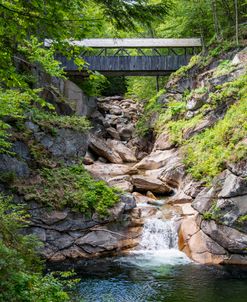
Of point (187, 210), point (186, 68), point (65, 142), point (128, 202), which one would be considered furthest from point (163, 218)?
point (186, 68)

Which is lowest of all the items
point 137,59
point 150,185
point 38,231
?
point 38,231

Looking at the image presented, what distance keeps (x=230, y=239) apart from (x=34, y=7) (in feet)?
30.9

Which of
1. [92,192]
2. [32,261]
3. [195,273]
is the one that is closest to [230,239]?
[195,273]

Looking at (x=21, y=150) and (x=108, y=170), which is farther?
(x=108, y=170)

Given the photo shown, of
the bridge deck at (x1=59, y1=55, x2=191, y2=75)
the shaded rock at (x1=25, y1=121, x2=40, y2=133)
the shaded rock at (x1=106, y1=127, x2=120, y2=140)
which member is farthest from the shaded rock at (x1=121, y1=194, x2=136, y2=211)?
the bridge deck at (x1=59, y1=55, x2=191, y2=75)

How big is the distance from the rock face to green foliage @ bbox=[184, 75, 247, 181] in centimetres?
422

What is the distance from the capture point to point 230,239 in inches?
431

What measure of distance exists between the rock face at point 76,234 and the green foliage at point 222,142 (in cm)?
422

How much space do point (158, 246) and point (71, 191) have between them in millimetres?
3730

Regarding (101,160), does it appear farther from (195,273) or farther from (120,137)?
(195,273)

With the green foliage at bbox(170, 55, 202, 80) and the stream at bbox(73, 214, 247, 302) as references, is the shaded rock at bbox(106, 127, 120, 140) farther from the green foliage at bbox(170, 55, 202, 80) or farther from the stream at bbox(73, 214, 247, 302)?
the stream at bbox(73, 214, 247, 302)

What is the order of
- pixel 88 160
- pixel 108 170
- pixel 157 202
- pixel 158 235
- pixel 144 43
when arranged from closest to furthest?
1. pixel 158 235
2. pixel 157 202
3. pixel 108 170
4. pixel 88 160
5. pixel 144 43

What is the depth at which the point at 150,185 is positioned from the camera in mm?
16062

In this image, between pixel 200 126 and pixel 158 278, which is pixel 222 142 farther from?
pixel 158 278
